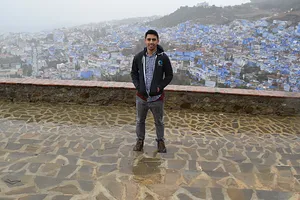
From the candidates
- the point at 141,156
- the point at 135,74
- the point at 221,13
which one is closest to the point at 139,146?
the point at 141,156

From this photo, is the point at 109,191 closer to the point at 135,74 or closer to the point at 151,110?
the point at 151,110

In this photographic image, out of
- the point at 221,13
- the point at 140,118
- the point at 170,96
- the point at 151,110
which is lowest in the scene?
the point at 170,96

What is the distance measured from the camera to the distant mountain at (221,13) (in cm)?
1606

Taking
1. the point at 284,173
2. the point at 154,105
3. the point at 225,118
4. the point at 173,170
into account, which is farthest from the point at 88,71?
the point at 284,173

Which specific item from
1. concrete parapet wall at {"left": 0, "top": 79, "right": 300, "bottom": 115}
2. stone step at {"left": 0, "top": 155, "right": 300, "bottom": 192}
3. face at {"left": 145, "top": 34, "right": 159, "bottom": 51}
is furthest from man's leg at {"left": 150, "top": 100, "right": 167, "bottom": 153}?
concrete parapet wall at {"left": 0, "top": 79, "right": 300, "bottom": 115}

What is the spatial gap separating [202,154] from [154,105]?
3.02 feet

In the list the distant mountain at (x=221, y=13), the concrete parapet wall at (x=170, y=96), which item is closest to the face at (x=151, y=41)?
the concrete parapet wall at (x=170, y=96)

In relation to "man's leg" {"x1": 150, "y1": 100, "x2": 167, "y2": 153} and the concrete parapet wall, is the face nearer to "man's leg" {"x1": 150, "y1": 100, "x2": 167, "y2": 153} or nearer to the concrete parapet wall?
"man's leg" {"x1": 150, "y1": 100, "x2": 167, "y2": 153}

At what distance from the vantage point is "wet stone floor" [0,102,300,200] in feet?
8.04

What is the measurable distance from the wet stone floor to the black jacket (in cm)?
87

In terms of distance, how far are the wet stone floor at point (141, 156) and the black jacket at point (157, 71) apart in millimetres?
865

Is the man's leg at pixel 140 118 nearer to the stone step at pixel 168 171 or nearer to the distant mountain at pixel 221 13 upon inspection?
the stone step at pixel 168 171

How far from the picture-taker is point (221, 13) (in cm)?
1703

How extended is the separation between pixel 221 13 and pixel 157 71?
1557cm
